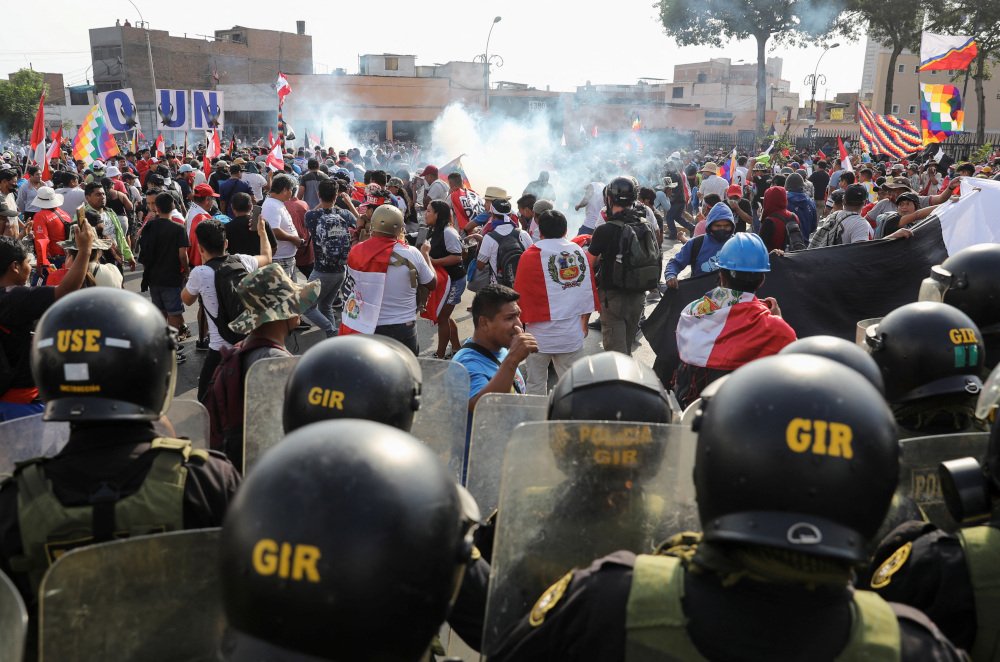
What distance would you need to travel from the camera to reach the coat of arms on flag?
600 inches

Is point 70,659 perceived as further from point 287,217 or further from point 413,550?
point 287,217

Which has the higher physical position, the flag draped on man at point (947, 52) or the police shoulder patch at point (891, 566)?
the flag draped on man at point (947, 52)

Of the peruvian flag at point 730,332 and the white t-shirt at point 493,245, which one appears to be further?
the white t-shirt at point 493,245

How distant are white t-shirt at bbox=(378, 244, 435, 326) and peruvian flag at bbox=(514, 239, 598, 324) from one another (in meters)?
0.78

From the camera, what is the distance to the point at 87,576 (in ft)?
5.07

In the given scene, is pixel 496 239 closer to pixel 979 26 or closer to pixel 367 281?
Answer: pixel 367 281

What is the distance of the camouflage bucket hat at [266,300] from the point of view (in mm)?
3547

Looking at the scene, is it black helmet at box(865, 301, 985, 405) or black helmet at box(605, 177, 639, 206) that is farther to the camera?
black helmet at box(605, 177, 639, 206)

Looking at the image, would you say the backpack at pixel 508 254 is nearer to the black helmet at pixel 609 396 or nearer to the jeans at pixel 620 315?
the jeans at pixel 620 315

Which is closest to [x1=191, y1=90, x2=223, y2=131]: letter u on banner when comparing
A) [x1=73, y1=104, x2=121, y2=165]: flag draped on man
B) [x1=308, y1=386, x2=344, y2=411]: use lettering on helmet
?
[x1=73, y1=104, x2=121, y2=165]: flag draped on man

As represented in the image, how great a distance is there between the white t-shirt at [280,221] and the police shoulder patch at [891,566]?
7489 millimetres

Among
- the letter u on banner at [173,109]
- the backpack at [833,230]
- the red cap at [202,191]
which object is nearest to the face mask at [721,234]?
the backpack at [833,230]

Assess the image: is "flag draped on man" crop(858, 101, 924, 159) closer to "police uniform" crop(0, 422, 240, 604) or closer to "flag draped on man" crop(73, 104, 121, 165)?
"flag draped on man" crop(73, 104, 121, 165)

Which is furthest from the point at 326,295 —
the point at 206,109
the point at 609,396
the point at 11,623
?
the point at 206,109
